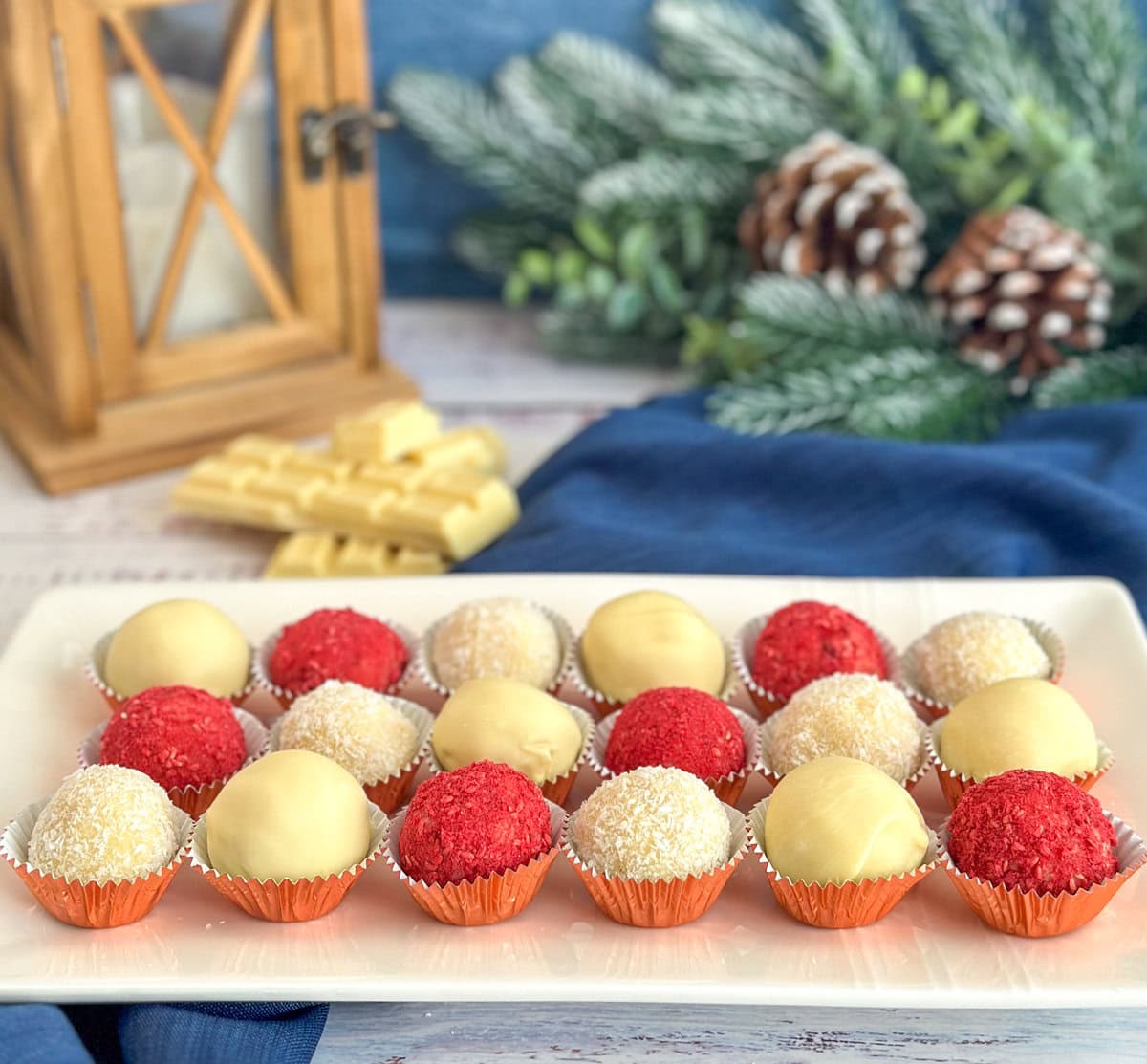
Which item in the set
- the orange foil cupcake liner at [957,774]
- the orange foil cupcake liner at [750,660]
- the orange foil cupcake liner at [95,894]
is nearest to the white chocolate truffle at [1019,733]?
the orange foil cupcake liner at [957,774]

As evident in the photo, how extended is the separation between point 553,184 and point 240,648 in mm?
848

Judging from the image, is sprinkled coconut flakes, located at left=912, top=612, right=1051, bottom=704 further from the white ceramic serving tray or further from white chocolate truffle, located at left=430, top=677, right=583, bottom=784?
white chocolate truffle, located at left=430, top=677, right=583, bottom=784

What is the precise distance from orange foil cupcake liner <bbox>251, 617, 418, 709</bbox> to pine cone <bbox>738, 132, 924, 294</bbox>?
0.62 metres

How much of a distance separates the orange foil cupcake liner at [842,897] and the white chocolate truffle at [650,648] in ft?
0.60

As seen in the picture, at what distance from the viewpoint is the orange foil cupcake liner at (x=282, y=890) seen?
0.81m

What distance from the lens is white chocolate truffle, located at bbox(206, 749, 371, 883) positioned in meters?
0.82

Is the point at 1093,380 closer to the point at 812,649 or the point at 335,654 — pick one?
the point at 812,649

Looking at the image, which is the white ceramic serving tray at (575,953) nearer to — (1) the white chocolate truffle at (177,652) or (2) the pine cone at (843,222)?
(1) the white chocolate truffle at (177,652)

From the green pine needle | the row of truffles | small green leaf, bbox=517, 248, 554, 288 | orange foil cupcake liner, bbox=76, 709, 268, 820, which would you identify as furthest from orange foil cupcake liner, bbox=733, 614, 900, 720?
small green leaf, bbox=517, 248, 554, 288

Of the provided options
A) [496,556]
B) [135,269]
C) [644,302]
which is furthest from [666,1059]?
[644,302]

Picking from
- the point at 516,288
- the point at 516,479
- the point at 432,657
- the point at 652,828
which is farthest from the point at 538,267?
the point at 652,828

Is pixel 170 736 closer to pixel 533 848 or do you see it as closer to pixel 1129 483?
pixel 533 848

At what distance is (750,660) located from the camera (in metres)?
1.06

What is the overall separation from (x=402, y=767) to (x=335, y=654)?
4.5 inches
